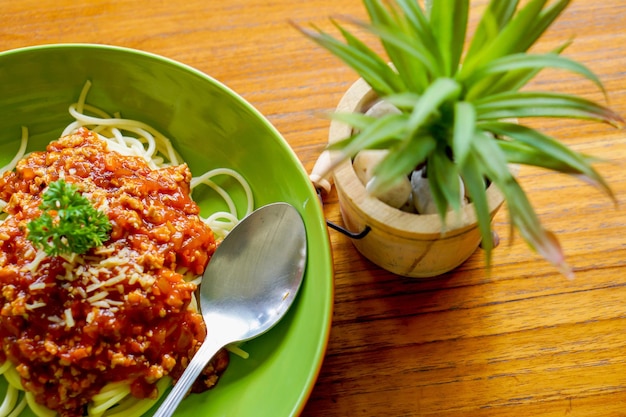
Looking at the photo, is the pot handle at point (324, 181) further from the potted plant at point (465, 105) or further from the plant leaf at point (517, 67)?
the plant leaf at point (517, 67)

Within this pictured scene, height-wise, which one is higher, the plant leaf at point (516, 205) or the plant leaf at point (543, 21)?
the plant leaf at point (543, 21)

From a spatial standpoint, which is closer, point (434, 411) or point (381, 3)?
point (381, 3)

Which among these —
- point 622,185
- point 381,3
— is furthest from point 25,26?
point 622,185

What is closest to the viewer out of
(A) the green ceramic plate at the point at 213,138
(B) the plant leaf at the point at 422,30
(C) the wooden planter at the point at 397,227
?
(B) the plant leaf at the point at 422,30

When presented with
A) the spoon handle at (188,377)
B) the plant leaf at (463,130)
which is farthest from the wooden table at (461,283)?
the plant leaf at (463,130)

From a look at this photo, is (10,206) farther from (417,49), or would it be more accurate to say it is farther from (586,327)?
(586,327)

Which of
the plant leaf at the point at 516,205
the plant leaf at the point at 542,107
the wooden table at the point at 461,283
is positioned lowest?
the wooden table at the point at 461,283

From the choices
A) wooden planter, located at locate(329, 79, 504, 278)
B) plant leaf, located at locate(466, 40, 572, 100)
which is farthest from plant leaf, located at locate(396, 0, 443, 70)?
wooden planter, located at locate(329, 79, 504, 278)
